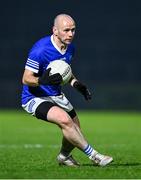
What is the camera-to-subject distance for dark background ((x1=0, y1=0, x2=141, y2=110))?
25.8 metres

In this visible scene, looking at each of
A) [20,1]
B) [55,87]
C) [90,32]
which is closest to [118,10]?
[90,32]

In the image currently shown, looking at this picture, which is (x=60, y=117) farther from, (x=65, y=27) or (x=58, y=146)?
(x=58, y=146)

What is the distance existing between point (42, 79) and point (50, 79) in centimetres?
10

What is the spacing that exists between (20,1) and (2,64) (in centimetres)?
235

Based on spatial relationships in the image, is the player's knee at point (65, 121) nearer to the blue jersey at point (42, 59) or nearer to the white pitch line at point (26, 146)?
the blue jersey at point (42, 59)

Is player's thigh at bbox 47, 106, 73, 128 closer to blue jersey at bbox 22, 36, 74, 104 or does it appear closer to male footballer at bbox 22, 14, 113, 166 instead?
male footballer at bbox 22, 14, 113, 166

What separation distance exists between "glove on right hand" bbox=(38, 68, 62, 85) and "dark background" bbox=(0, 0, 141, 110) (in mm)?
16162

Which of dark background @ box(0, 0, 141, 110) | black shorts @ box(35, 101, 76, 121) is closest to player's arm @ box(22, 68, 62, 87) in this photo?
black shorts @ box(35, 101, 76, 121)

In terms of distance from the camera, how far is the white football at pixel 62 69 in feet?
28.3

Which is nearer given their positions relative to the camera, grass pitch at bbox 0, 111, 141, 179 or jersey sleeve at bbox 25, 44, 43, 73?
grass pitch at bbox 0, 111, 141, 179

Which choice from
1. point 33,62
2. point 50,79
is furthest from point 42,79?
point 33,62

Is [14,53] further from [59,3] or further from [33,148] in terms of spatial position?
[33,148]

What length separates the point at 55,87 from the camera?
29.5 feet

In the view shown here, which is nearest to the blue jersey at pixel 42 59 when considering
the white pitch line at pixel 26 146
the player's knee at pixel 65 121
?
the player's knee at pixel 65 121
